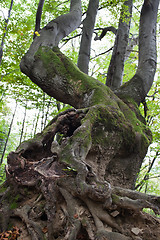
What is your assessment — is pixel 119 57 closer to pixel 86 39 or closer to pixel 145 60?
pixel 145 60

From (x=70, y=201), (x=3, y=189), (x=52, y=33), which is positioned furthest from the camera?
(x=52, y=33)

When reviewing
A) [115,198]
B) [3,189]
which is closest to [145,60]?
[115,198]

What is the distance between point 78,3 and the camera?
25.3ft

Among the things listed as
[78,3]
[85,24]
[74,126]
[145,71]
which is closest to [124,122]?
[74,126]

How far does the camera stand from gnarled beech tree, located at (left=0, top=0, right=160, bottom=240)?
87.5 inches

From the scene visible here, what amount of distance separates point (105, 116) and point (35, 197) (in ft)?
6.35

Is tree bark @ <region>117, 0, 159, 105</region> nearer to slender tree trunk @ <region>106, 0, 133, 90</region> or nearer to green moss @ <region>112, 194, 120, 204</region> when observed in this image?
slender tree trunk @ <region>106, 0, 133, 90</region>

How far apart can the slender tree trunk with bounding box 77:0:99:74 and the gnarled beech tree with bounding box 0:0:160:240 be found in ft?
6.80

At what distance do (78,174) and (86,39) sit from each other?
20.2 feet

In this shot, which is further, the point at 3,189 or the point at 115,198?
the point at 3,189

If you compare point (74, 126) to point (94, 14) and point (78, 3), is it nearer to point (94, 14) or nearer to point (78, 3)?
point (94, 14)

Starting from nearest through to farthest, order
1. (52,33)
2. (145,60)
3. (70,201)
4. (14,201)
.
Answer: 1. (70,201)
2. (14,201)
3. (52,33)
4. (145,60)

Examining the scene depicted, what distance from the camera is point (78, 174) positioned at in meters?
2.38

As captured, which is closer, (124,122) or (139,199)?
(139,199)
